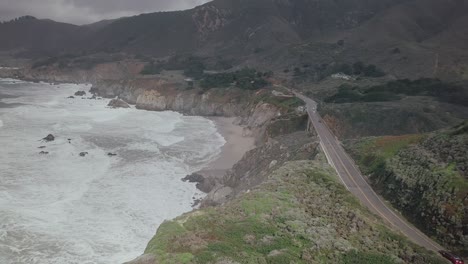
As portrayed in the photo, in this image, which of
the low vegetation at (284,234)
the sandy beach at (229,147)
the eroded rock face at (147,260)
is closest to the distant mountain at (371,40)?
the sandy beach at (229,147)

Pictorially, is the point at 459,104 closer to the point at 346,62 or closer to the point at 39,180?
the point at 346,62

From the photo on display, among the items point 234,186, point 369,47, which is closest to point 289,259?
point 234,186

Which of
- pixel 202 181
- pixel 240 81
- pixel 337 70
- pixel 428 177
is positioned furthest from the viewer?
pixel 337 70

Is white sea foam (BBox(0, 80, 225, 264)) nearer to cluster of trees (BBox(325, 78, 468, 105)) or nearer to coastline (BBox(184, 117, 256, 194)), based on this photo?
coastline (BBox(184, 117, 256, 194))

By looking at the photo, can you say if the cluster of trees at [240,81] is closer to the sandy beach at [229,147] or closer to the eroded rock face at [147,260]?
the sandy beach at [229,147]

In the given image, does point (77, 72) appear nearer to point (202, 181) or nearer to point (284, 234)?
point (202, 181)

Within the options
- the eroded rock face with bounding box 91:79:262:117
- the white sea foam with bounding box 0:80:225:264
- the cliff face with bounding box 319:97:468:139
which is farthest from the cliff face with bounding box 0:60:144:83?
the cliff face with bounding box 319:97:468:139

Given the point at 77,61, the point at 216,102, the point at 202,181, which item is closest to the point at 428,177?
the point at 202,181
